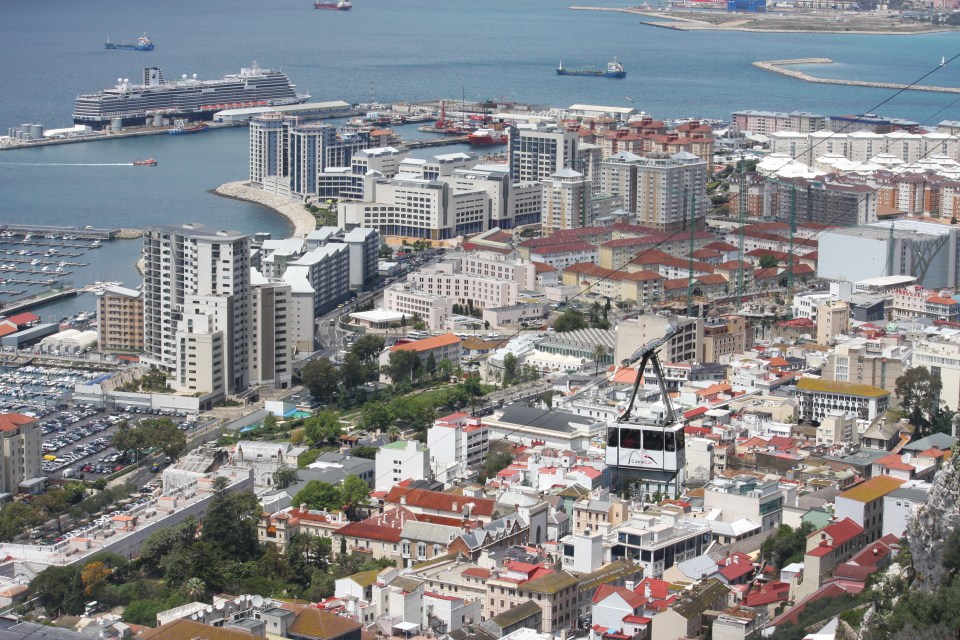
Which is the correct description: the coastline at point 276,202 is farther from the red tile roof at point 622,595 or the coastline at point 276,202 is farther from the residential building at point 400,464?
the red tile roof at point 622,595

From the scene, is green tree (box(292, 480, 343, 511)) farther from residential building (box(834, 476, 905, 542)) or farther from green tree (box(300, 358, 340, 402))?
green tree (box(300, 358, 340, 402))

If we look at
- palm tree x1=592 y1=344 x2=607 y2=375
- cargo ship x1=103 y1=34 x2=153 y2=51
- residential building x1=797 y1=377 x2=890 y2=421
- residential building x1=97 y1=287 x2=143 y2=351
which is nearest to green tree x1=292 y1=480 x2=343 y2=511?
residential building x1=797 y1=377 x2=890 y2=421

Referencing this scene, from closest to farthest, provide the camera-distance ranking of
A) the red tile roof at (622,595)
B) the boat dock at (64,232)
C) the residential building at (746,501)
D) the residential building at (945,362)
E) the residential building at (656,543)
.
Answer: the red tile roof at (622,595), the residential building at (656,543), the residential building at (746,501), the residential building at (945,362), the boat dock at (64,232)

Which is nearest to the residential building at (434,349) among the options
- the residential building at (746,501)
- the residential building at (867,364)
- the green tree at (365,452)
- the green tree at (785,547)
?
the green tree at (365,452)

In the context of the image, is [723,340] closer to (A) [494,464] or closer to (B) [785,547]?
(A) [494,464]

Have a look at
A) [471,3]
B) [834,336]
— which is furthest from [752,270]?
[471,3]

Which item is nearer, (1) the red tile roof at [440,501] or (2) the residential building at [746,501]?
(2) the residential building at [746,501]
